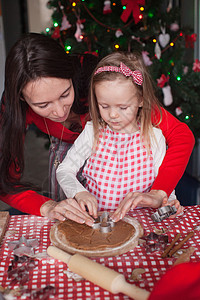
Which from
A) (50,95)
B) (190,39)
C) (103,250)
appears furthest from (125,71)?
(190,39)

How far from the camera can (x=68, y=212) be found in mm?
1114

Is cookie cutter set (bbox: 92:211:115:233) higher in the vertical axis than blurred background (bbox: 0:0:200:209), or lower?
lower

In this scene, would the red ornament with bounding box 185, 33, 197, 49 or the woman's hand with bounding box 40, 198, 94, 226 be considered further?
the red ornament with bounding box 185, 33, 197, 49

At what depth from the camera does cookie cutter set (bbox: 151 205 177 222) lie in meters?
1.08

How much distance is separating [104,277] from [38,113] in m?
0.78

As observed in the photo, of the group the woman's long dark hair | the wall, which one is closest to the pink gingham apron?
the woman's long dark hair

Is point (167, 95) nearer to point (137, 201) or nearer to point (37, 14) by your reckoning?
point (137, 201)

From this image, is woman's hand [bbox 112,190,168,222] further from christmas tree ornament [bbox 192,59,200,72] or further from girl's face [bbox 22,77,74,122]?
christmas tree ornament [bbox 192,59,200,72]

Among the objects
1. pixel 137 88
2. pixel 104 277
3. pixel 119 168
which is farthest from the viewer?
pixel 119 168

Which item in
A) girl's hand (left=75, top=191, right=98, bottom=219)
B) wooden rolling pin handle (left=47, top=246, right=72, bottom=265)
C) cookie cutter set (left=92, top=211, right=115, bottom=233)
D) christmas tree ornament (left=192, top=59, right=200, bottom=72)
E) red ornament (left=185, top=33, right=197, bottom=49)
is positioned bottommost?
girl's hand (left=75, top=191, right=98, bottom=219)

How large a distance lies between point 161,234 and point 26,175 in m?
2.79

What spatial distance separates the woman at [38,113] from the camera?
124 centimetres

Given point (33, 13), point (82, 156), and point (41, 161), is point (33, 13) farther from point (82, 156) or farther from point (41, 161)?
point (82, 156)

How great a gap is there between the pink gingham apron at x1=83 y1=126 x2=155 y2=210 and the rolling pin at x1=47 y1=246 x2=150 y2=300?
0.61m
